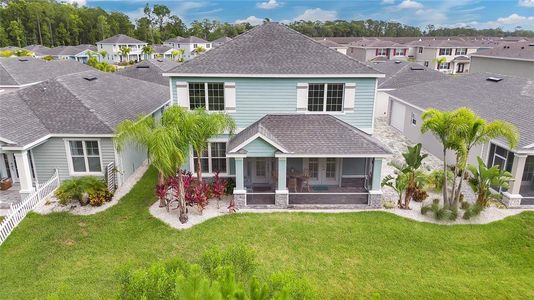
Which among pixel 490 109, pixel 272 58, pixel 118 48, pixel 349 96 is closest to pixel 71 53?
pixel 118 48

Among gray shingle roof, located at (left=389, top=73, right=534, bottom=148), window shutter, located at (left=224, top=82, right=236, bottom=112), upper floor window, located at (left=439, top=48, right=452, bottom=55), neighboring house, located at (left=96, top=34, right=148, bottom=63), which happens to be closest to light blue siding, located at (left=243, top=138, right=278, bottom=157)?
window shutter, located at (left=224, top=82, right=236, bottom=112)

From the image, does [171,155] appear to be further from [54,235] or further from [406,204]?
[406,204]

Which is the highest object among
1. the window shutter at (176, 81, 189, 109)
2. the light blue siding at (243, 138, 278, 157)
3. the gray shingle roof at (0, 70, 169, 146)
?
the window shutter at (176, 81, 189, 109)

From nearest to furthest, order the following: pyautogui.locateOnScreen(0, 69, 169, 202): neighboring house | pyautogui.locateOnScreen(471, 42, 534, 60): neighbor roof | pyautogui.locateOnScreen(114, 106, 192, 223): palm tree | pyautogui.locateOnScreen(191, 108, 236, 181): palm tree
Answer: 1. pyautogui.locateOnScreen(114, 106, 192, 223): palm tree
2. pyautogui.locateOnScreen(191, 108, 236, 181): palm tree
3. pyautogui.locateOnScreen(0, 69, 169, 202): neighboring house
4. pyautogui.locateOnScreen(471, 42, 534, 60): neighbor roof

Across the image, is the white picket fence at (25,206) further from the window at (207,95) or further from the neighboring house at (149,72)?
the neighboring house at (149,72)

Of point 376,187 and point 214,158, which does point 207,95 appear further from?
point 376,187

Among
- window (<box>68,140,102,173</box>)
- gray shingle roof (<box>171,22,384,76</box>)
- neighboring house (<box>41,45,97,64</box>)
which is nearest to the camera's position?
gray shingle roof (<box>171,22,384,76</box>)

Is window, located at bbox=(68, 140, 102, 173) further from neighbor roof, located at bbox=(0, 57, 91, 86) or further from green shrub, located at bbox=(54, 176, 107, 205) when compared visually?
neighbor roof, located at bbox=(0, 57, 91, 86)
